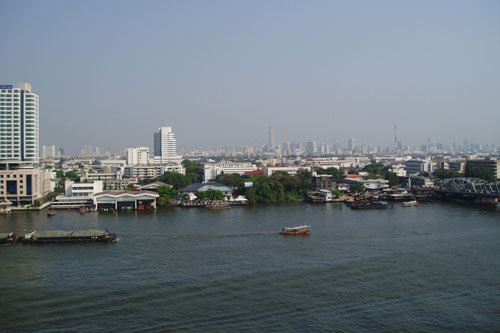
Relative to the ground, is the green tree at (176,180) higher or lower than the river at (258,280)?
higher

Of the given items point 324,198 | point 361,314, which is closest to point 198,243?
point 361,314

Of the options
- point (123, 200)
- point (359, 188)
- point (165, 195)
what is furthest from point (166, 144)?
point (123, 200)

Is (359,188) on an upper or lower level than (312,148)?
lower

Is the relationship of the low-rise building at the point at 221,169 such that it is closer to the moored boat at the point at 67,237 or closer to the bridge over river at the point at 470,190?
the bridge over river at the point at 470,190

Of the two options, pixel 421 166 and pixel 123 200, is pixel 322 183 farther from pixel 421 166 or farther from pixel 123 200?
pixel 421 166

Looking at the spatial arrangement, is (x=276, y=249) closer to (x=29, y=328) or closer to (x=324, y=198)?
(x=29, y=328)

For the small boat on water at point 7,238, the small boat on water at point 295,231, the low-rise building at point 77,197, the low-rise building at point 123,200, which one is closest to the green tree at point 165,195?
A: the low-rise building at point 123,200
